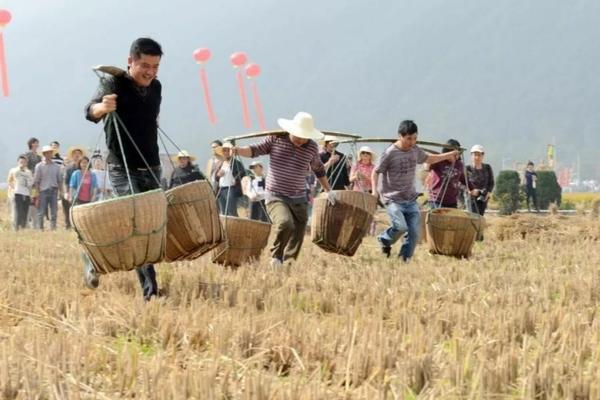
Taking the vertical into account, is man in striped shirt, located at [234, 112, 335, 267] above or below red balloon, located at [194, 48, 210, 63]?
below

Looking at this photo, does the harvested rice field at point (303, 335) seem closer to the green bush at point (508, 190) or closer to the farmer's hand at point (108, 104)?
the farmer's hand at point (108, 104)

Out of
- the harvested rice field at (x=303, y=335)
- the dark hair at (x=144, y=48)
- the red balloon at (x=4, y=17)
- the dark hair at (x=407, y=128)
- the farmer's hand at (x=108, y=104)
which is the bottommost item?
the harvested rice field at (x=303, y=335)

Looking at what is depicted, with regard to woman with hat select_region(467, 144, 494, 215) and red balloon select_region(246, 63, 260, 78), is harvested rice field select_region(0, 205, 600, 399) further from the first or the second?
red balloon select_region(246, 63, 260, 78)

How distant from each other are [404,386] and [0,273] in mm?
4597

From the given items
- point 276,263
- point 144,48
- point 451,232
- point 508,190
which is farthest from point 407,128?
point 508,190

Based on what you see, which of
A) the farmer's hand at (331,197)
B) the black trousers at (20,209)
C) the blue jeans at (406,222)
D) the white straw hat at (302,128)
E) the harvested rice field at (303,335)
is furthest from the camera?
the black trousers at (20,209)

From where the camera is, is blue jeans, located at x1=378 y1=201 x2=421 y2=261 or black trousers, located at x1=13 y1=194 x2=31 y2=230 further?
black trousers, located at x1=13 y1=194 x2=31 y2=230

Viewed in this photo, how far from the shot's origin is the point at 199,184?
5.42m

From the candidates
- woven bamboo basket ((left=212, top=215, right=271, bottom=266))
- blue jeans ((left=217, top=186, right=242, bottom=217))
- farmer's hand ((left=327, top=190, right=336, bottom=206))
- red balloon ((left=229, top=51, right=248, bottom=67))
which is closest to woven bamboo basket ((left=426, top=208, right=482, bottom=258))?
farmer's hand ((left=327, top=190, right=336, bottom=206))

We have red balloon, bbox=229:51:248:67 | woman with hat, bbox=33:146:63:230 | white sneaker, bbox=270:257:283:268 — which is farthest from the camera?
red balloon, bbox=229:51:248:67

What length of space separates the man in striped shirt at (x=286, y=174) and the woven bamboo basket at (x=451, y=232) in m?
1.79

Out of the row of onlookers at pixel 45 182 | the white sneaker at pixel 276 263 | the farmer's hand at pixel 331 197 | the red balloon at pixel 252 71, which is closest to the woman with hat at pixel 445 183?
the farmer's hand at pixel 331 197

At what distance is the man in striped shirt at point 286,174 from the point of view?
7.27 m

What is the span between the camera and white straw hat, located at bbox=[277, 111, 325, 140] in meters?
7.09
